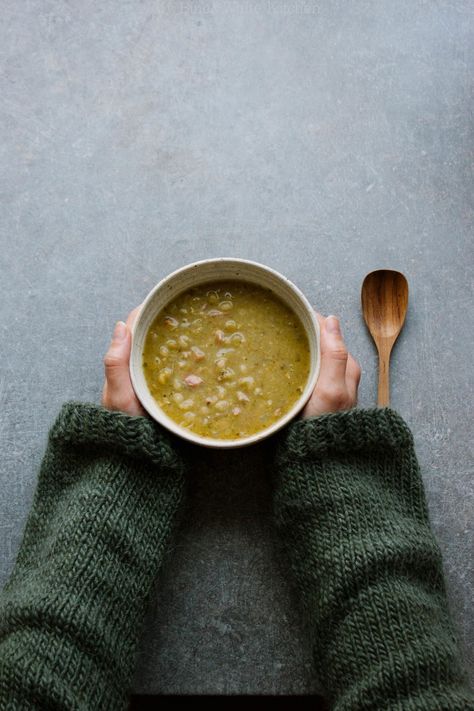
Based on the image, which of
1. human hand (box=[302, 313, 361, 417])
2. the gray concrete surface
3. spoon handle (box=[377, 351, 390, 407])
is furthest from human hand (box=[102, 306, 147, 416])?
spoon handle (box=[377, 351, 390, 407])

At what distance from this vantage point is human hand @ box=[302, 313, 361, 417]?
1.10 m

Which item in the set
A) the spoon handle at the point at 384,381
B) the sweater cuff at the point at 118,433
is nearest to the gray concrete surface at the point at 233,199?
the spoon handle at the point at 384,381

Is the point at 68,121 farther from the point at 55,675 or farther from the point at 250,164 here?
the point at 55,675

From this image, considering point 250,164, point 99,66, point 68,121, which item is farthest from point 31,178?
point 250,164

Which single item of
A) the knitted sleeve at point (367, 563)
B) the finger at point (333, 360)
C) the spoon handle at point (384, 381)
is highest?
the finger at point (333, 360)

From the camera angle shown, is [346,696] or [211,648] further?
[211,648]

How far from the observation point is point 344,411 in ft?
3.62

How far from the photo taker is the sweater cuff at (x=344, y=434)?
109cm

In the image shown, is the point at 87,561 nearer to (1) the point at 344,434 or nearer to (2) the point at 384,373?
(1) the point at 344,434

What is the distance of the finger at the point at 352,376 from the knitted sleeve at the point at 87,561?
31 cm

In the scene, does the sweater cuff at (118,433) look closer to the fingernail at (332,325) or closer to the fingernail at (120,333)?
the fingernail at (120,333)

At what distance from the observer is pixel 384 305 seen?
126cm

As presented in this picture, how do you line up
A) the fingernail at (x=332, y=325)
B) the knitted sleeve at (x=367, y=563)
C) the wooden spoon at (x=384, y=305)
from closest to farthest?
the knitted sleeve at (x=367, y=563), the fingernail at (x=332, y=325), the wooden spoon at (x=384, y=305)

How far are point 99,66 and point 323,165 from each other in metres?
0.48
